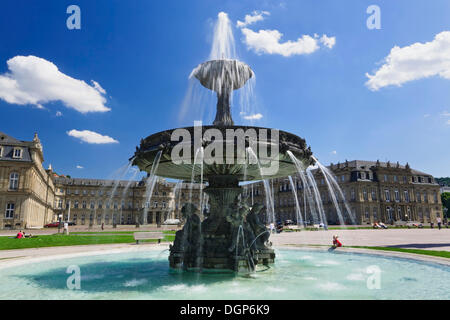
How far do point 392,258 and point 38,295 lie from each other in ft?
34.7

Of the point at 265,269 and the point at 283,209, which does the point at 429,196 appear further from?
the point at 265,269

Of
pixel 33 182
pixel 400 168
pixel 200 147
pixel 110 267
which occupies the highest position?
pixel 400 168

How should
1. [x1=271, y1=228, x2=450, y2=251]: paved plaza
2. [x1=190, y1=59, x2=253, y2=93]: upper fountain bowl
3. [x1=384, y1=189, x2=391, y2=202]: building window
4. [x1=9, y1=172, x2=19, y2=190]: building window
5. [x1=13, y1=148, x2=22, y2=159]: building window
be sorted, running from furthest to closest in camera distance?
1. [x1=384, y1=189, x2=391, y2=202]: building window
2. [x1=13, y1=148, x2=22, y2=159]: building window
3. [x1=9, y1=172, x2=19, y2=190]: building window
4. [x1=271, y1=228, x2=450, y2=251]: paved plaza
5. [x1=190, y1=59, x2=253, y2=93]: upper fountain bowl

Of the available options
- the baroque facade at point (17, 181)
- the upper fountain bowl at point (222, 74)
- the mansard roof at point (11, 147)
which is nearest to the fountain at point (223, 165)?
the upper fountain bowl at point (222, 74)

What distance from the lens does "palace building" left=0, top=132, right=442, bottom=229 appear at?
45.8 meters

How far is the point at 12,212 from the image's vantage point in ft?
147
